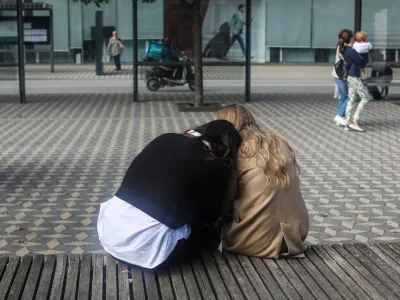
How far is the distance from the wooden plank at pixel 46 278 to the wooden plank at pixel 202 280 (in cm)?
82

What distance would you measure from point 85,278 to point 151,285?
0.38 meters

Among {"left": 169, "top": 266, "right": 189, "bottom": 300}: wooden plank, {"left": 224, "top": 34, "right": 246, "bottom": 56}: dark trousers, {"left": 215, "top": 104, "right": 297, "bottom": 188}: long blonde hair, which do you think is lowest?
{"left": 169, "top": 266, "right": 189, "bottom": 300}: wooden plank

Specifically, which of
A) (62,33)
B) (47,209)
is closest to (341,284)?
(47,209)

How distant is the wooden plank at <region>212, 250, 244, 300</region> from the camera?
4520mm

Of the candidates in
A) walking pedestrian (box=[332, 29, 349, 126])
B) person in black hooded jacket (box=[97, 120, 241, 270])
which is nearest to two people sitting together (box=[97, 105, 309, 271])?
person in black hooded jacket (box=[97, 120, 241, 270])

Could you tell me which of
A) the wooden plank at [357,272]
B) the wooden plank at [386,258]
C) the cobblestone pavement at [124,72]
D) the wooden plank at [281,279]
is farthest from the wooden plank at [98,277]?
the cobblestone pavement at [124,72]

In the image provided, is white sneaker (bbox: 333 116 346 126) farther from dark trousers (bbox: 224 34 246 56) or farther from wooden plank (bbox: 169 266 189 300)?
wooden plank (bbox: 169 266 189 300)

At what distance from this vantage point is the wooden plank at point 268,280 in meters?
4.48

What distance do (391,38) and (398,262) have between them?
1479 cm

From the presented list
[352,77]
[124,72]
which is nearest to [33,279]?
[352,77]

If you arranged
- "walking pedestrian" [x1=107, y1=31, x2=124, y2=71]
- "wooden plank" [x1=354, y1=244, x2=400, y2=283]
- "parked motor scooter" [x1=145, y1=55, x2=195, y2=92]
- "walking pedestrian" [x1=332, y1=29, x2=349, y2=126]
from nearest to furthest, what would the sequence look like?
"wooden plank" [x1=354, y1=244, x2=400, y2=283]
"walking pedestrian" [x1=332, y1=29, x2=349, y2=126]
"parked motor scooter" [x1=145, y1=55, x2=195, y2=92]
"walking pedestrian" [x1=107, y1=31, x2=124, y2=71]

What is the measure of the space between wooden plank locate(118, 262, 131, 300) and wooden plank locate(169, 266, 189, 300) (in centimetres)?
25

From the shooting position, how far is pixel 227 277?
4793 millimetres

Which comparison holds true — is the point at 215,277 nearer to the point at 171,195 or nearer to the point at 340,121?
the point at 171,195
